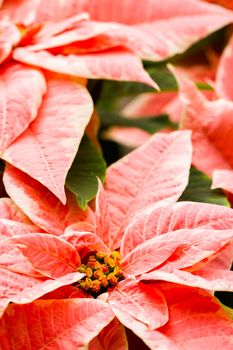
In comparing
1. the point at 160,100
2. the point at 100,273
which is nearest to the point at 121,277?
the point at 100,273

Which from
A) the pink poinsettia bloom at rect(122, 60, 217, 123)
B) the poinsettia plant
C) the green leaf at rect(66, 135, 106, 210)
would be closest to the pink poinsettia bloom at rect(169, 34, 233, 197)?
the poinsettia plant

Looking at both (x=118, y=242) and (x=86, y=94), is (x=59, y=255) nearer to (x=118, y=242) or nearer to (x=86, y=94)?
(x=118, y=242)

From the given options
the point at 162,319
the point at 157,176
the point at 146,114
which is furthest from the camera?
the point at 146,114

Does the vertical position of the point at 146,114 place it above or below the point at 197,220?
below

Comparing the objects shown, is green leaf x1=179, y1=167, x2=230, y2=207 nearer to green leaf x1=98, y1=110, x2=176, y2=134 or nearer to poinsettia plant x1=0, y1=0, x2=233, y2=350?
poinsettia plant x1=0, y1=0, x2=233, y2=350

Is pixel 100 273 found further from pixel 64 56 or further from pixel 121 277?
pixel 64 56

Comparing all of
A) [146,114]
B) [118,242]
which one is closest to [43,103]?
[118,242]

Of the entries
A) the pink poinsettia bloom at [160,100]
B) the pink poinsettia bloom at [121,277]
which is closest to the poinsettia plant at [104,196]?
the pink poinsettia bloom at [121,277]
